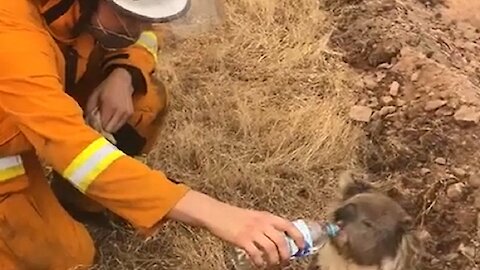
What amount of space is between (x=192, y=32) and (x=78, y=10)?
4.79 ft

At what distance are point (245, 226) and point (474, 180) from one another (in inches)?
56.4

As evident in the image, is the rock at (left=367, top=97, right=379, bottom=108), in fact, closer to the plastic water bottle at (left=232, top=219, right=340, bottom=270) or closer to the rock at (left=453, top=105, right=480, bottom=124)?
the rock at (left=453, top=105, right=480, bottom=124)

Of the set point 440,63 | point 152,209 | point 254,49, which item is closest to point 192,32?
point 254,49

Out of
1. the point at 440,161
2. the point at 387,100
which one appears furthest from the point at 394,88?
the point at 440,161

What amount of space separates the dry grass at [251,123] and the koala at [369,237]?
1.47 ft

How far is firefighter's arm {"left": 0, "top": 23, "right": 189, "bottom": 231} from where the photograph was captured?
7.38 ft

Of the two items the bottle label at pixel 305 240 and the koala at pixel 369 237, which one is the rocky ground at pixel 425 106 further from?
the bottle label at pixel 305 240

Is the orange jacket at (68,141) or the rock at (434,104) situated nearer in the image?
the orange jacket at (68,141)

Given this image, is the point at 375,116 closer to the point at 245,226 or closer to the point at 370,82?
the point at 370,82

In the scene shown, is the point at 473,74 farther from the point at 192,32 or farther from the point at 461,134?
the point at 192,32

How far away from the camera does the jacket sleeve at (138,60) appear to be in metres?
3.02

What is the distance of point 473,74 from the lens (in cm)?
401

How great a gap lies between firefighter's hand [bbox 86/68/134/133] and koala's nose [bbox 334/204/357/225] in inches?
26.2

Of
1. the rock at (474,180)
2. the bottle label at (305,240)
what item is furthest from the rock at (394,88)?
the bottle label at (305,240)
